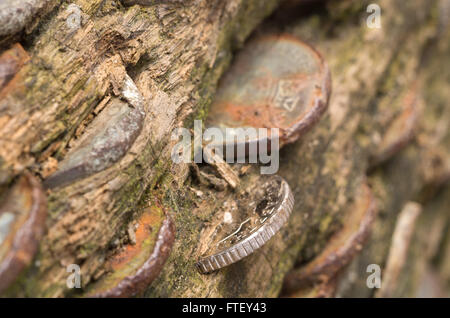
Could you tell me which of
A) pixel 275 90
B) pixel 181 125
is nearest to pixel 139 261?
pixel 181 125

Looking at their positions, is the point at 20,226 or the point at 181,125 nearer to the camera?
the point at 20,226

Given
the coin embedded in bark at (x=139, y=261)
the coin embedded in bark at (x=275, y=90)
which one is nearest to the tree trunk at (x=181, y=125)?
the coin embedded in bark at (x=139, y=261)

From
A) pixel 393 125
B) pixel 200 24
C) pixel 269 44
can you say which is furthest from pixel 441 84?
pixel 200 24

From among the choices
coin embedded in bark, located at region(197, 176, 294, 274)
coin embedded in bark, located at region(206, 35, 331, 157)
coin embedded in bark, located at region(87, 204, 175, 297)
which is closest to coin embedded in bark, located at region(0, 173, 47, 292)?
coin embedded in bark, located at region(87, 204, 175, 297)

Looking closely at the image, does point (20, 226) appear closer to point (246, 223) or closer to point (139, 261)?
point (139, 261)

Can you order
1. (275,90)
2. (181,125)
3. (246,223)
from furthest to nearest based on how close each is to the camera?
(275,90)
(181,125)
(246,223)

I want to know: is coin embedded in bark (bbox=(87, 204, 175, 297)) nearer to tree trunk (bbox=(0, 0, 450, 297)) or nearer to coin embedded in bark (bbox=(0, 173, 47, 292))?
tree trunk (bbox=(0, 0, 450, 297))
